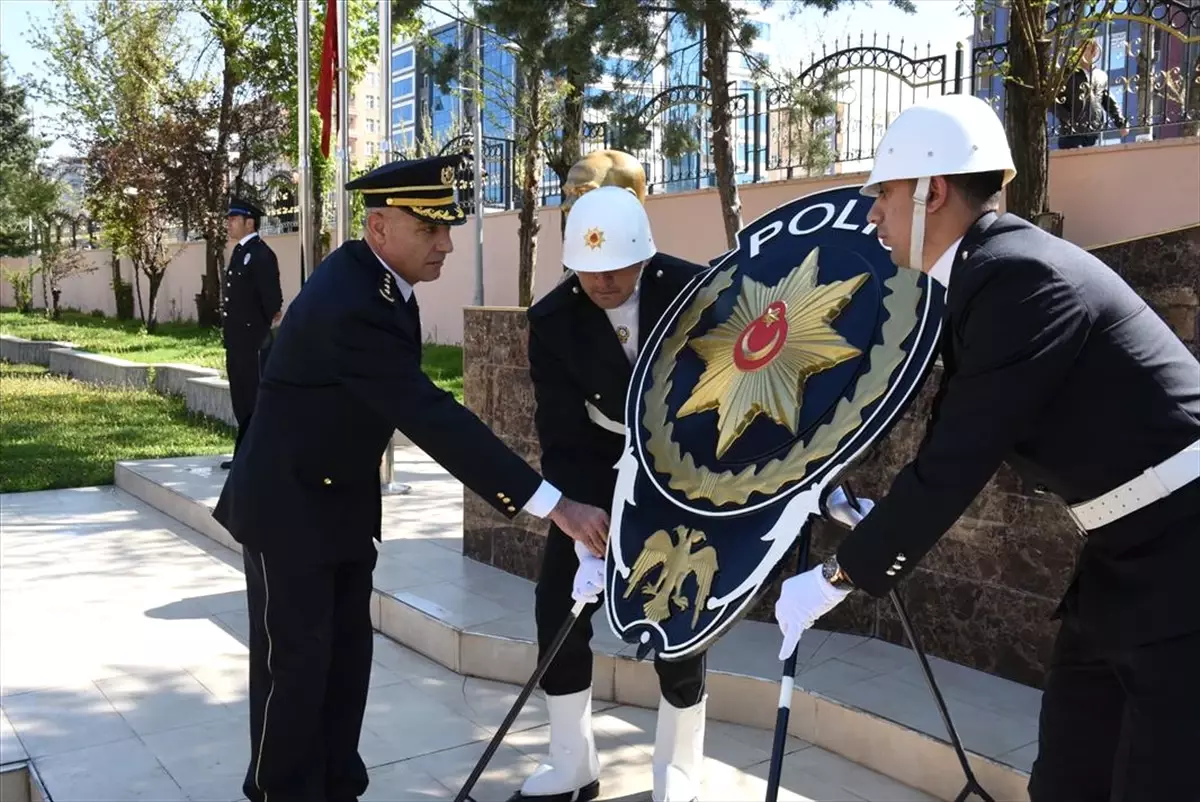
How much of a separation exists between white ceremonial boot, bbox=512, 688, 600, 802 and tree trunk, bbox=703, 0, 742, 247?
5527 mm

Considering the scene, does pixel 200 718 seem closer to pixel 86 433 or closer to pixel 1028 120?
pixel 1028 120

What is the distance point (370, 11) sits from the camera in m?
12.8

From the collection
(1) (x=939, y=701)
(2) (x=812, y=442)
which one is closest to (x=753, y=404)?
(2) (x=812, y=442)

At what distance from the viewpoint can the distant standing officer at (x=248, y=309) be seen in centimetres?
767

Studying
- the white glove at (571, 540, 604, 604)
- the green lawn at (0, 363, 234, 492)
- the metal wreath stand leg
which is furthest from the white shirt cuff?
the green lawn at (0, 363, 234, 492)

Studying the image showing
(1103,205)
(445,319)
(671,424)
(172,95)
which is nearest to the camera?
(671,424)

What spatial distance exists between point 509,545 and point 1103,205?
18.7 feet

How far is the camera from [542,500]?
2742 mm

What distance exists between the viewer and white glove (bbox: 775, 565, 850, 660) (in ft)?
7.12

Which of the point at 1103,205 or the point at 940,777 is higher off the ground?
the point at 1103,205

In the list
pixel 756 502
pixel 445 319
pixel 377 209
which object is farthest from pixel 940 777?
pixel 445 319

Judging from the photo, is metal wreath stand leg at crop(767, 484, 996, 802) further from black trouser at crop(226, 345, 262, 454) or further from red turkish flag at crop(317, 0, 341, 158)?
red turkish flag at crop(317, 0, 341, 158)

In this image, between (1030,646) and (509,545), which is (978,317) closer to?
(1030,646)

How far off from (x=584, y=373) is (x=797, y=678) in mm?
1438
